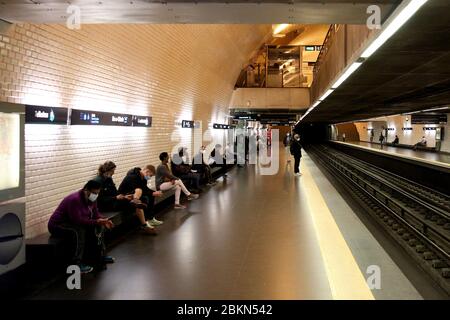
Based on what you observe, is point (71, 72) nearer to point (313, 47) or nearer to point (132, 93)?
point (132, 93)

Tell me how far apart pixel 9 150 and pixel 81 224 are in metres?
1.26

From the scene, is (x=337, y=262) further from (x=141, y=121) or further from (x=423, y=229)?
(x=141, y=121)

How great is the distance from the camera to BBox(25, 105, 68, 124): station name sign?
4.93 m

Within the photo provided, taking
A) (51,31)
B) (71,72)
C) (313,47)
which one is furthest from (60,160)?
(313,47)

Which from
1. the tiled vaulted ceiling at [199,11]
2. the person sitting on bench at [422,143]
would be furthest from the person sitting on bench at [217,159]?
the person sitting on bench at [422,143]

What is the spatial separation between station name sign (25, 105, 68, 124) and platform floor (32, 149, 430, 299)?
197 cm

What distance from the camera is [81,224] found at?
4.90 metres

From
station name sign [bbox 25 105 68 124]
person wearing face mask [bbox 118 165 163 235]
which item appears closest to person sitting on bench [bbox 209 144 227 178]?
person wearing face mask [bbox 118 165 163 235]

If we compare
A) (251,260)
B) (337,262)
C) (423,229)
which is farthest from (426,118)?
(251,260)

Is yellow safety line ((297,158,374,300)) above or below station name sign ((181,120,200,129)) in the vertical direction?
below

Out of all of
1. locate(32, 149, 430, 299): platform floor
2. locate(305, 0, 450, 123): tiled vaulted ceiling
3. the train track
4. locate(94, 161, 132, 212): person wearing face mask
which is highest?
locate(305, 0, 450, 123): tiled vaulted ceiling

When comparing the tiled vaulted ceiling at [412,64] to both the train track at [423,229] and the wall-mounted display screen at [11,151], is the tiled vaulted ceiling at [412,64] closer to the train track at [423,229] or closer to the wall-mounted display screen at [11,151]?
the train track at [423,229]

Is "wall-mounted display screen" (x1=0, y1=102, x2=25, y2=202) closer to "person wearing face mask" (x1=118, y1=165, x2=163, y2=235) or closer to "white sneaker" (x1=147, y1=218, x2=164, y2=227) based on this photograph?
"person wearing face mask" (x1=118, y1=165, x2=163, y2=235)
